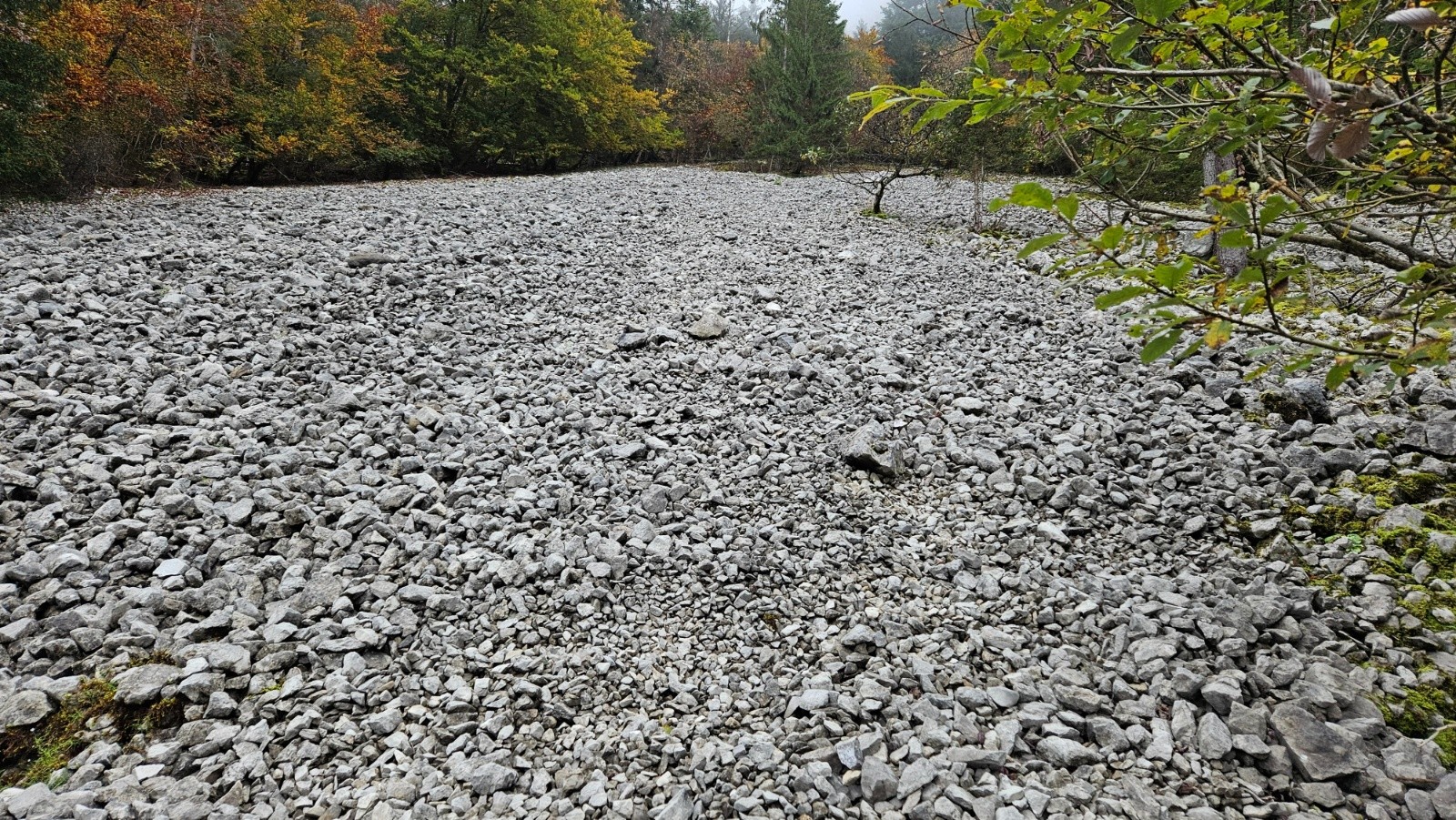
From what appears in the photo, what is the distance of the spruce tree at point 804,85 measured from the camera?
2881cm

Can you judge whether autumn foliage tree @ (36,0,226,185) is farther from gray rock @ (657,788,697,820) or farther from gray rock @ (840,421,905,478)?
gray rock @ (657,788,697,820)

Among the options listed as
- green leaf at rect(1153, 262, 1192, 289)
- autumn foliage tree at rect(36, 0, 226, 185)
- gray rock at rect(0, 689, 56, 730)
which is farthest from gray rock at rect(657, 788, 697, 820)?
autumn foliage tree at rect(36, 0, 226, 185)

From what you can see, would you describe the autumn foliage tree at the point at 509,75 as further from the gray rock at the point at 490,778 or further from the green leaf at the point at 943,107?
the green leaf at the point at 943,107

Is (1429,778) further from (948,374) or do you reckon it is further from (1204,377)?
(948,374)

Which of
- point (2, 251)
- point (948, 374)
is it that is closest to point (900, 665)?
point (948, 374)

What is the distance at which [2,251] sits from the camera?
7.42m

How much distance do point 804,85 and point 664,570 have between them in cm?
3020

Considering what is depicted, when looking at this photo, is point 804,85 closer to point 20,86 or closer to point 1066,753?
point 20,86

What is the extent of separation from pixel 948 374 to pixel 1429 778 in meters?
4.31

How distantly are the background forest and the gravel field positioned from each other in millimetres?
3073

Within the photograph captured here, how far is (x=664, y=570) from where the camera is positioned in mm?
4156

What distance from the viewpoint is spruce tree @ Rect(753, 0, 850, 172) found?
28812 millimetres

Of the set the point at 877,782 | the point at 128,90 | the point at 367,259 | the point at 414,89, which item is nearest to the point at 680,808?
the point at 877,782

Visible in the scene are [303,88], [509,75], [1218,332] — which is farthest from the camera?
[509,75]
